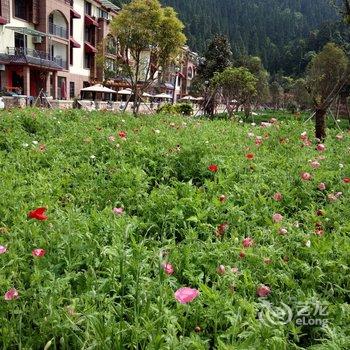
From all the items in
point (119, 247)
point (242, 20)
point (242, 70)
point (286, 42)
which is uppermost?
point (242, 20)

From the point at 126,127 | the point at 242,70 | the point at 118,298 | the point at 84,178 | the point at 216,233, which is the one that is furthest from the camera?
the point at 242,70

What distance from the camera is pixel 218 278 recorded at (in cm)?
221

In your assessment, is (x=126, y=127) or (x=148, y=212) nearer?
(x=148, y=212)

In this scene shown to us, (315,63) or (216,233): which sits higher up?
(315,63)

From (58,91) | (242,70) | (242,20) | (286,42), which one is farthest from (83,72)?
(242,20)

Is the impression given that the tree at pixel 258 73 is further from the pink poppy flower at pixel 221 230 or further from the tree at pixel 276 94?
the pink poppy flower at pixel 221 230

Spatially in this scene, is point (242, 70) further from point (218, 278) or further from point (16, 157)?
point (218, 278)

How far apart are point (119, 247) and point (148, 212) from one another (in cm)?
105

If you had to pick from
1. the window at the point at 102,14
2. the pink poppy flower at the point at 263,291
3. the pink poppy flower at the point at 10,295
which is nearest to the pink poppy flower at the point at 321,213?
the pink poppy flower at the point at 263,291

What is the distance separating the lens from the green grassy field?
1.80m

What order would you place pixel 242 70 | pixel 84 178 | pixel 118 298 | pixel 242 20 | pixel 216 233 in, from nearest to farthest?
pixel 118 298 < pixel 216 233 < pixel 84 178 < pixel 242 70 < pixel 242 20

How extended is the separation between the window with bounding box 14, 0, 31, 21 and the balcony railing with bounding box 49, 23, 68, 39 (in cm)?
239

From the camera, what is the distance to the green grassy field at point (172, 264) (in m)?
1.80

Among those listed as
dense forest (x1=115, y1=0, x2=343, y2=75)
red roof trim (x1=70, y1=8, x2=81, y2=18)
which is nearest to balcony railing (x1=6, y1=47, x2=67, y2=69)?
red roof trim (x1=70, y1=8, x2=81, y2=18)
